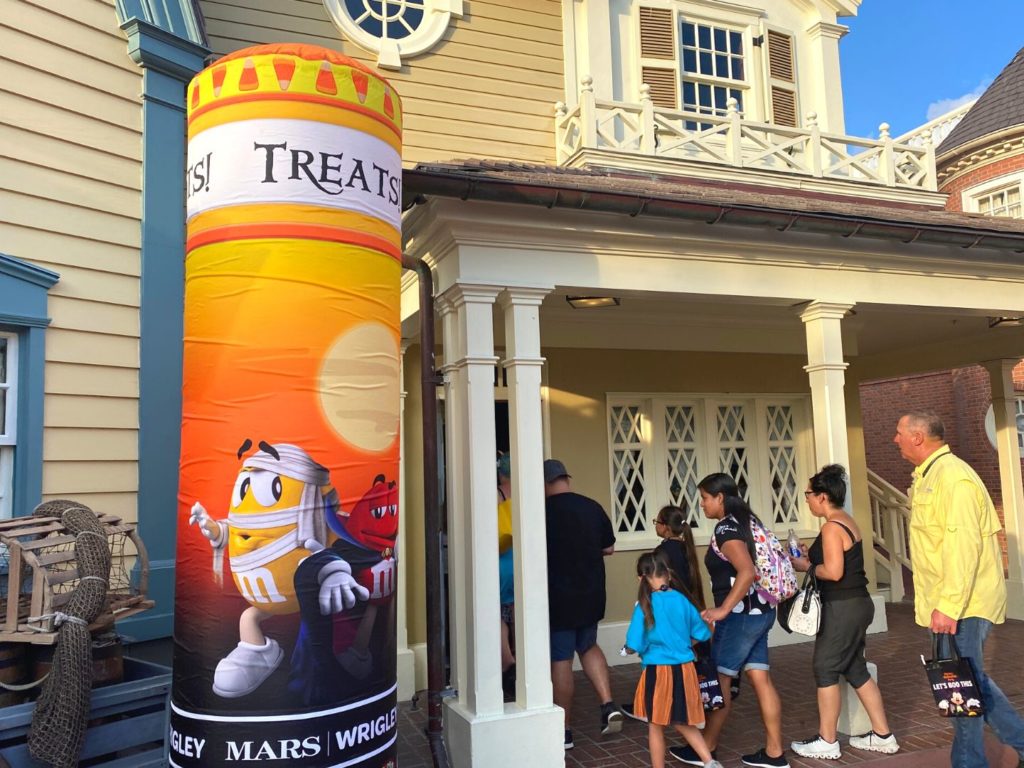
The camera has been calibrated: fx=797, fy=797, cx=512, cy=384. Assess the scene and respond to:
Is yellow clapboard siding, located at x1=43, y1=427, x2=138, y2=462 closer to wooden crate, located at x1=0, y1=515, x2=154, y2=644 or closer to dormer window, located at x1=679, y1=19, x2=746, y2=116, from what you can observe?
wooden crate, located at x1=0, y1=515, x2=154, y2=644

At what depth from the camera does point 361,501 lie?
3236mm

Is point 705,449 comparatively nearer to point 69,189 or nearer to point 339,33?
point 339,33

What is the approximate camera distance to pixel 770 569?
464 cm

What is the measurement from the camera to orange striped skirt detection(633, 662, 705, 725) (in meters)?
4.32

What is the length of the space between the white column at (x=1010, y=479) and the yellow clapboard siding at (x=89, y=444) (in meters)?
8.95

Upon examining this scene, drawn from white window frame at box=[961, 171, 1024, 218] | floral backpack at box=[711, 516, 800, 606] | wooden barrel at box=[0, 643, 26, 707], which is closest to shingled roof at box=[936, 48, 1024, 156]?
white window frame at box=[961, 171, 1024, 218]

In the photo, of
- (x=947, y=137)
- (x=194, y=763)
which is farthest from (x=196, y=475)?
(x=947, y=137)

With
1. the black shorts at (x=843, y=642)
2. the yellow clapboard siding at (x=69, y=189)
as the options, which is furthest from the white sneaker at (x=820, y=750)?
the yellow clapboard siding at (x=69, y=189)

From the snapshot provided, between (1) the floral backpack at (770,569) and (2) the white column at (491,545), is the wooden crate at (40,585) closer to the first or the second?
(2) the white column at (491,545)

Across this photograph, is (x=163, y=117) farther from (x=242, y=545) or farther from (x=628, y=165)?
(x=628, y=165)

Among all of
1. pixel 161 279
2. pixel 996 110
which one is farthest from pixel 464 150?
pixel 996 110

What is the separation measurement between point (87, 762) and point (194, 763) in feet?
2.37

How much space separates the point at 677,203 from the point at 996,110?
48.9ft

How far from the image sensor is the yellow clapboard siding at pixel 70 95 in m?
4.86
